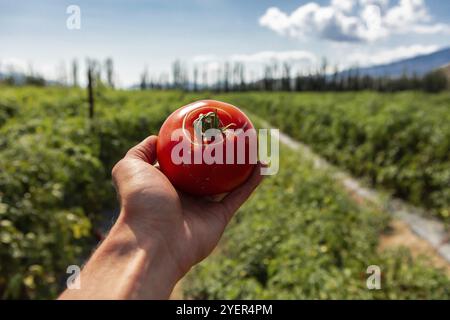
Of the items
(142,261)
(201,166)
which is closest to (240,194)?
(201,166)

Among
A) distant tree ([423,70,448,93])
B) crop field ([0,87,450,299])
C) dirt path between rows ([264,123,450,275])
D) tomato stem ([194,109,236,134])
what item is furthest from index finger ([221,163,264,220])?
distant tree ([423,70,448,93])

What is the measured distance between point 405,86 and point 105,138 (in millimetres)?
53589

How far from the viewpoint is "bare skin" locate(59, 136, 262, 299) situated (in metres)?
1.18

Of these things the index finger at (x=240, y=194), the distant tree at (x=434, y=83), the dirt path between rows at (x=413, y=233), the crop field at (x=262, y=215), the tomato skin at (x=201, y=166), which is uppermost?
the distant tree at (x=434, y=83)

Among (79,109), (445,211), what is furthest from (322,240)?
(79,109)

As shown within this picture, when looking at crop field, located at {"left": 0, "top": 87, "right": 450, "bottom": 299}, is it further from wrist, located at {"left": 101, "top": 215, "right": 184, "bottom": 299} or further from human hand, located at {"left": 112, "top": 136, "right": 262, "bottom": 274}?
wrist, located at {"left": 101, "top": 215, "right": 184, "bottom": 299}

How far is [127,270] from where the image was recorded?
46.9 inches

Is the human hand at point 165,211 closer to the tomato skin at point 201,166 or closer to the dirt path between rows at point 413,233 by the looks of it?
the tomato skin at point 201,166

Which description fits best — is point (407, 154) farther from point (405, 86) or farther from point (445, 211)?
point (405, 86)

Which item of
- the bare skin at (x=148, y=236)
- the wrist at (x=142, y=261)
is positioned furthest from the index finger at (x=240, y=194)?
the wrist at (x=142, y=261)

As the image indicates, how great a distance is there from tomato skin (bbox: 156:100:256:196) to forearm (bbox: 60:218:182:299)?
26cm

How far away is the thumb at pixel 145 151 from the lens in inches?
61.4

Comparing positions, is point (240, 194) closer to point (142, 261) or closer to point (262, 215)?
point (142, 261)

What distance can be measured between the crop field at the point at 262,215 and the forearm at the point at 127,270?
5.86ft
